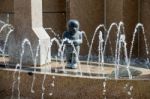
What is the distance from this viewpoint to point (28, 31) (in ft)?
25.2

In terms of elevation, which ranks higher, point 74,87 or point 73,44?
point 73,44

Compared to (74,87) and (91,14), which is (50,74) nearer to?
(74,87)

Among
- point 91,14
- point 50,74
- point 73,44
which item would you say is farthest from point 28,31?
point 91,14

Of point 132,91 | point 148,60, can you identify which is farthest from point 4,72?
point 148,60

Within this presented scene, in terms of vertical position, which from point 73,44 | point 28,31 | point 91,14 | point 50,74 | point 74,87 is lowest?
point 74,87

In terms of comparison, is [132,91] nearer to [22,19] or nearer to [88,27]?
[22,19]

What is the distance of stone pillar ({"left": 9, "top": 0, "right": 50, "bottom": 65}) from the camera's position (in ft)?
25.1

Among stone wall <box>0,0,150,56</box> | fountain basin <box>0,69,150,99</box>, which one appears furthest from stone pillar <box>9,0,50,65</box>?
stone wall <box>0,0,150,56</box>

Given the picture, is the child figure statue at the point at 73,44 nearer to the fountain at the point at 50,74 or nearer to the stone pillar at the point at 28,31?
the fountain at the point at 50,74

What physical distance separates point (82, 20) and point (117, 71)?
449 cm

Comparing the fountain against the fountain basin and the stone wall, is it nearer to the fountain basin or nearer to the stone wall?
the fountain basin

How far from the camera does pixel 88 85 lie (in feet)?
20.4

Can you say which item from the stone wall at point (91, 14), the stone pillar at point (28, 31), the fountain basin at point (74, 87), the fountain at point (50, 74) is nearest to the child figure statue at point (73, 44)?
the fountain at point (50, 74)

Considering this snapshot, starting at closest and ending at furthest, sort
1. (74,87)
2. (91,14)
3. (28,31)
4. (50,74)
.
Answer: (74,87) < (50,74) < (28,31) < (91,14)
